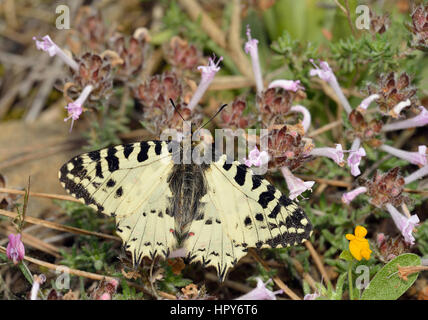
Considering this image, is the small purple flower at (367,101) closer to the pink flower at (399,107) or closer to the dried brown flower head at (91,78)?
the pink flower at (399,107)

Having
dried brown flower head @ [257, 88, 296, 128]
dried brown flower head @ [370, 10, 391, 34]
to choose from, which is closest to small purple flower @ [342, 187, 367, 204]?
dried brown flower head @ [257, 88, 296, 128]

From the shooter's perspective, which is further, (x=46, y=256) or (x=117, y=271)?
(x=46, y=256)

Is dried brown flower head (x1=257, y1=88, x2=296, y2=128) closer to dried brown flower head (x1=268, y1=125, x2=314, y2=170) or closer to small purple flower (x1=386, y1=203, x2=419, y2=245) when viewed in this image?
dried brown flower head (x1=268, y1=125, x2=314, y2=170)

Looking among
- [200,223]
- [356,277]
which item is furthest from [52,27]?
[356,277]

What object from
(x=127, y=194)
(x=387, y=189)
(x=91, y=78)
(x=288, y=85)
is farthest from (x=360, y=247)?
(x=91, y=78)

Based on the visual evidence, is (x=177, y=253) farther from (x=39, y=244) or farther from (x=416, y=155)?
(x=416, y=155)

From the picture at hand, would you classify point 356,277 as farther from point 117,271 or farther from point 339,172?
point 117,271

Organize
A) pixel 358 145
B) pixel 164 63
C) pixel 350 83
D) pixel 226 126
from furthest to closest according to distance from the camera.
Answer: pixel 164 63 < pixel 350 83 < pixel 226 126 < pixel 358 145

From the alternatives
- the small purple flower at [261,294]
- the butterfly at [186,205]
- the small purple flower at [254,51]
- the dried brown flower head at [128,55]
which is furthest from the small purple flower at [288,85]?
the small purple flower at [261,294]
